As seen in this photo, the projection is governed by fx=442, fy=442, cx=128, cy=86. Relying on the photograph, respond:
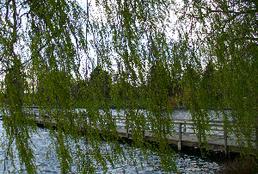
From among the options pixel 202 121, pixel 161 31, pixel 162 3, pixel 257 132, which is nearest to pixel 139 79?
pixel 161 31

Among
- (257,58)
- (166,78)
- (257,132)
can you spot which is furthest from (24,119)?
(257,132)

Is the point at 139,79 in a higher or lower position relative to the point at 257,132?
higher

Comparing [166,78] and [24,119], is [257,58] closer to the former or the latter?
[166,78]

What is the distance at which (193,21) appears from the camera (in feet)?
11.0

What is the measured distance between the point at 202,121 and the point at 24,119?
1221 mm

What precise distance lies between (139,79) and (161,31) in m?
0.37

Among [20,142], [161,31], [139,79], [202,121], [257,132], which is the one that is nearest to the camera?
[20,142]

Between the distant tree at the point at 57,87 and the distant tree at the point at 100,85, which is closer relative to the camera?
the distant tree at the point at 57,87

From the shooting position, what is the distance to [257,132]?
4.39 meters

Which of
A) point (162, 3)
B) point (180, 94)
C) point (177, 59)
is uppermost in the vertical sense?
point (162, 3)

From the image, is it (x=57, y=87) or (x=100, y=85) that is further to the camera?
(x=100, y=85)

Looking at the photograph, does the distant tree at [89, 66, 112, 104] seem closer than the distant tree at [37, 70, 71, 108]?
No

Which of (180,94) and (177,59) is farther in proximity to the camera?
(180,94)

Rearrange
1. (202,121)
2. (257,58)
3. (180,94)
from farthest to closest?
(257,58) → (180,94) → (202,121)
